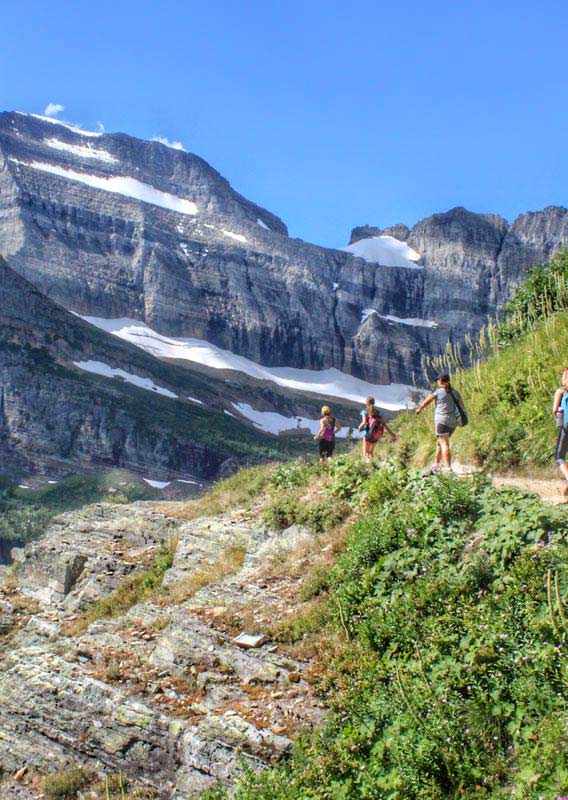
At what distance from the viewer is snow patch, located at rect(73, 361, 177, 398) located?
110250 mm

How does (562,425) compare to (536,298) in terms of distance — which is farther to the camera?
(536,298)

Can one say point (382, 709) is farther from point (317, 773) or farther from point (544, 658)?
point (544, 658)

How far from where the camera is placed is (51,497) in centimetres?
7025

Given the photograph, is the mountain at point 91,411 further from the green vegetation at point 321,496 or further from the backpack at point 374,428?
the backpack at point 374,428

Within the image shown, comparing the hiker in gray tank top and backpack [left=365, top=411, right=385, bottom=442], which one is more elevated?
the hiker in gray tank top

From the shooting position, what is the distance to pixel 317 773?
7.51 meters

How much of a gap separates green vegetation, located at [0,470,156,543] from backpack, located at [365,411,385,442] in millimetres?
42266

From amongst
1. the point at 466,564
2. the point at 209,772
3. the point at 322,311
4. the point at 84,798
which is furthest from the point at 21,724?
the point at 322,311

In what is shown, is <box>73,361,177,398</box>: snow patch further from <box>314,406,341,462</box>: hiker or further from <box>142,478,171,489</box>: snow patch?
<box>314,406,341,462</box>: hiker

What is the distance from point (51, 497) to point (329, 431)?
58216mm

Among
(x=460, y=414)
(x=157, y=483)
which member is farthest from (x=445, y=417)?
(x=157, y=483)

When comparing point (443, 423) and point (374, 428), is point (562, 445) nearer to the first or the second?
point (443, 423)

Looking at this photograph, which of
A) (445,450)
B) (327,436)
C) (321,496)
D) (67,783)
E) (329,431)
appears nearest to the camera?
(67,783)

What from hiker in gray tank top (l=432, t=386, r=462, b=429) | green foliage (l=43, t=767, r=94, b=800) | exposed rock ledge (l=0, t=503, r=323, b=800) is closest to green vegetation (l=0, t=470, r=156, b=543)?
exposed rock ledge (l=0, t=503, r=323, b=800)
